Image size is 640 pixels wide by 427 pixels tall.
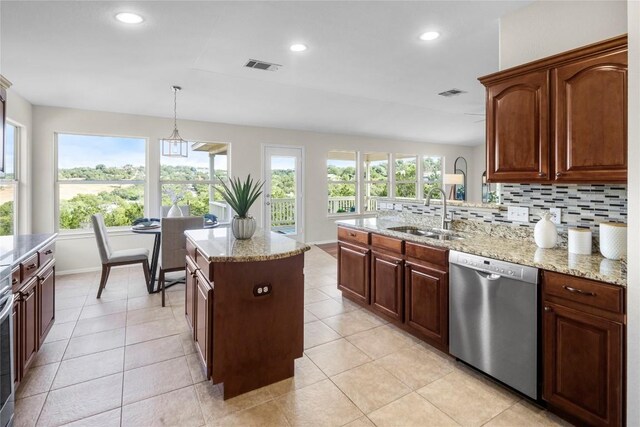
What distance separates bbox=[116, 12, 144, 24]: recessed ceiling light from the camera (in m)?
2.59

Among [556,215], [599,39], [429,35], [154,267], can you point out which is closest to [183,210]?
[154,267]

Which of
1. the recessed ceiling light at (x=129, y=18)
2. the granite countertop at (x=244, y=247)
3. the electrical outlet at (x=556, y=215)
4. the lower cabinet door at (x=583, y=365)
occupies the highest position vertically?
the recessed ceiling light at (x=129, y=18)

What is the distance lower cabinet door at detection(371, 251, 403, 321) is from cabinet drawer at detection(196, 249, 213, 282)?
159 centimetres

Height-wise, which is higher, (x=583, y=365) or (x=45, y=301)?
(x=45, y=301)

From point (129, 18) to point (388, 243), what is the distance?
2.78 m

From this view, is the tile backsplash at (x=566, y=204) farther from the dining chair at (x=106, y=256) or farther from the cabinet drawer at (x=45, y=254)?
the dining chair at (x=106, y=256)

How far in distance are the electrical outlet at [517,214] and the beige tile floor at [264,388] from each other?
119 cm

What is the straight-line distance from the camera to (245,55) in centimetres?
353

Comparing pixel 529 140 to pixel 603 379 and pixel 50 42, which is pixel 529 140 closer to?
pixel 603 379

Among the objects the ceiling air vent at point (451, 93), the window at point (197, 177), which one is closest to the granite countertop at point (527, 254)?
the ceiling air vent at point (451, 93)

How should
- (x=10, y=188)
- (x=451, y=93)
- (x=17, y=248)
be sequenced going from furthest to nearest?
(x=451, y=93) < (x=10, y=188) < (x=17, y=248)

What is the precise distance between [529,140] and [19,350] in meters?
3.47

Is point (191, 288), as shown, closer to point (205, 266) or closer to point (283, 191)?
point (205, 266)

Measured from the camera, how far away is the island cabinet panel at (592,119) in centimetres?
188
